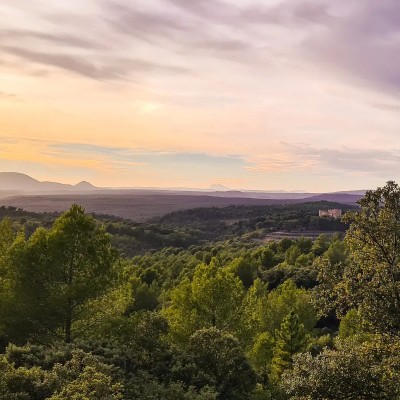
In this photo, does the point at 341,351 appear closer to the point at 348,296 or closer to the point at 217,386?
the point at 348,296

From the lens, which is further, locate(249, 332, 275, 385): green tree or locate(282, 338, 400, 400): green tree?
locate(249, 332, 275, 385): green tree

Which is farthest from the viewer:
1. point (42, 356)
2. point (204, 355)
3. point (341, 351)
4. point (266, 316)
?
point (266, 316)

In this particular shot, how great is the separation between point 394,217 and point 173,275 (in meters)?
73.3

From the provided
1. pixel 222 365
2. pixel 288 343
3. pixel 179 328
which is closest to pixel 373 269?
pixel 222 365

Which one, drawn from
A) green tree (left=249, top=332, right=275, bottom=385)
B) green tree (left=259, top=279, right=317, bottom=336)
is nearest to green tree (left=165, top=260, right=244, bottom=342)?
green tree (left=249, top=332, right=275, bottom=385)

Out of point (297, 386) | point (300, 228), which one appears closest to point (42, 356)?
point (297, 386)

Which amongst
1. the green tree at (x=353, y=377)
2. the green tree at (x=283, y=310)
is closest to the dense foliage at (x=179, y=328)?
the green tree at (x=353, y=377)

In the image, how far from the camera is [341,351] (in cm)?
1342

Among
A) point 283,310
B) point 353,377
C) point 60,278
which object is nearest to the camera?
point 353,377

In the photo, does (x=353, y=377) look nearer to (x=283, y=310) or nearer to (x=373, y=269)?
(x=373, y=269)

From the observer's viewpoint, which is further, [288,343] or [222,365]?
[288,343]

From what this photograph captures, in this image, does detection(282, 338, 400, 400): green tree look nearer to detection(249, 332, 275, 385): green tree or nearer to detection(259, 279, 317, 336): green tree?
detection(249, 332, 275, 385): green tree

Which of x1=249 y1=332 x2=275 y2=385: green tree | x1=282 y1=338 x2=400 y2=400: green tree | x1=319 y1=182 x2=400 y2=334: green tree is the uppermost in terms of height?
x1=319 y1=182 x2=400 y2=334: green tree

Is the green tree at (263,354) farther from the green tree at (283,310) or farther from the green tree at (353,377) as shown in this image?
the green tree at (353,377)
